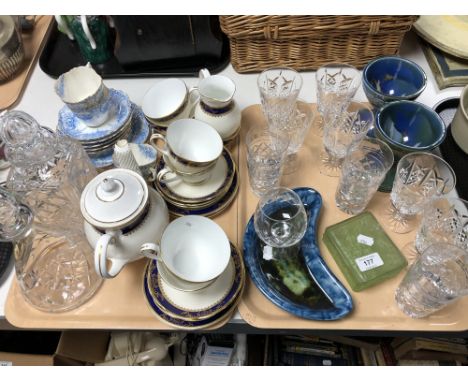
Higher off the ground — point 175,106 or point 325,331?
point 175,106

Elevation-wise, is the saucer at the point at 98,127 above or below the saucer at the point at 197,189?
above

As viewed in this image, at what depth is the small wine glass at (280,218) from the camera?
2.54 feet

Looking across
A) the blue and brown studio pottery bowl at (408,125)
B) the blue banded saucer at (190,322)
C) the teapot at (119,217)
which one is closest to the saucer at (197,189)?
the teapot at (119,217)

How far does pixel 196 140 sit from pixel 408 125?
0.45 meters

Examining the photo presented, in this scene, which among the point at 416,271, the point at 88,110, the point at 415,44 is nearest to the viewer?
the point at 416,271

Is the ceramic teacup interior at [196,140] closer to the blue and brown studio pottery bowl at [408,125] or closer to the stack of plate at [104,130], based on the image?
the stack of plate at [104,130]

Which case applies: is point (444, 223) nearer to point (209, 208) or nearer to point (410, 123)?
point (410, 123)

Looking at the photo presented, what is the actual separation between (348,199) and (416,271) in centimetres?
19

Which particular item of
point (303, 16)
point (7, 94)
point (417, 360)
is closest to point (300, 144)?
point (303, 16)

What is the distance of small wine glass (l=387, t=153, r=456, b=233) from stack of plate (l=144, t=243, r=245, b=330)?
13.9 inches

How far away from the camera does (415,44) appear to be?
112 cm

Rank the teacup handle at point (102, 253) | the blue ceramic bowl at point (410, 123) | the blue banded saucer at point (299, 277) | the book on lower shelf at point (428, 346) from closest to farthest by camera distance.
A: 1. the teacup handle at point (102, 253)
2. the blue banded saucer at point (299, 277)
3. the blue ceramic bowl at point (410, 123)
4. the book on lower shelf at point (428, 346)

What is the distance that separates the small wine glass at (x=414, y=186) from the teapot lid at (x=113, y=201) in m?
0.48
